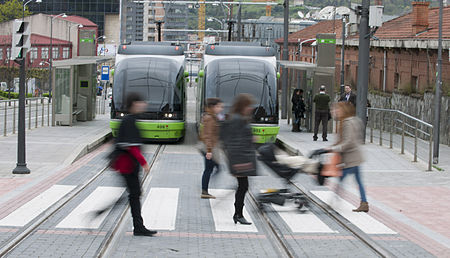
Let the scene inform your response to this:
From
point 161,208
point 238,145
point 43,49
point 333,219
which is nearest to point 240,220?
point 238,145

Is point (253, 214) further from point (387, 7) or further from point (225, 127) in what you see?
point (387, 7)

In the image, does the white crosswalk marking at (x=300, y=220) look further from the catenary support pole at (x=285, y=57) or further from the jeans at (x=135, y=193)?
the catenary support pole at (x=285, y=57)

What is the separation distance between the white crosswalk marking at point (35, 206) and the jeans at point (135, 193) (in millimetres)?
1563

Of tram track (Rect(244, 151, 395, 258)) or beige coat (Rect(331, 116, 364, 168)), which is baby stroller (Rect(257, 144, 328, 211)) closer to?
tram track (Rect(244, 151, 395, 258))

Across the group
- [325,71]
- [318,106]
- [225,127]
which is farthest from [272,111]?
[225,127]

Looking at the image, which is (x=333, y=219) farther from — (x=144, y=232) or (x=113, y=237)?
(x=113, y=237)

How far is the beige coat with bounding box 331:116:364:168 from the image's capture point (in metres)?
11.2

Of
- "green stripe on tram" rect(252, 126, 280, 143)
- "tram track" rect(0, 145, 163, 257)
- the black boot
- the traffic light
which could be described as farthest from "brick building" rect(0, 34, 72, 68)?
the black boot

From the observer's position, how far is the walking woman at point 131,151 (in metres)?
9.53

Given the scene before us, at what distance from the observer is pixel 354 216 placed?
11500 mm

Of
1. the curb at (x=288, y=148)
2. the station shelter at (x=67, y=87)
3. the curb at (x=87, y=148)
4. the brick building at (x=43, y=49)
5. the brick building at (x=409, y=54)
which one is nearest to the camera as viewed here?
the curb at (x=87, y=148)

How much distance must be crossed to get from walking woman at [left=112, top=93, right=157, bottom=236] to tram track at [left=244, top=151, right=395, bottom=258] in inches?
62.9

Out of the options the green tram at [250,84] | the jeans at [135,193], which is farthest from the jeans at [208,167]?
the green tram at [250,84]

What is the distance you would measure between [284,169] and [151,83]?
12684mm
